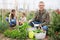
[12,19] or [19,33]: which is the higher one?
[12,19]

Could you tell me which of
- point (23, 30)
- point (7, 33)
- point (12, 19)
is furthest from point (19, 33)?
point (12, 19)

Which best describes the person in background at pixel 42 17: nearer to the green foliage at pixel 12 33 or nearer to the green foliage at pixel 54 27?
the green foliage at pixel 12 33

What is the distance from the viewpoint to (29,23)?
6.35 meters

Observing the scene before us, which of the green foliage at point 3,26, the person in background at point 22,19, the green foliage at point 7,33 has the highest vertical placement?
the person in background at point 22,19

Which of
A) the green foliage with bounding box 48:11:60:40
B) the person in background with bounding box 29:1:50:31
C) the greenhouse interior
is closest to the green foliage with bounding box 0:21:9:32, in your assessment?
the greenhouse interior

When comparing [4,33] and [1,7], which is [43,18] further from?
[1,7]

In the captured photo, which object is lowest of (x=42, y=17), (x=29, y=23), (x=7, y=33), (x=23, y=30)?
(x=7, y=33)

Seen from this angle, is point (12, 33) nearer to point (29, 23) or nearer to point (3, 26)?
point (3, 26)

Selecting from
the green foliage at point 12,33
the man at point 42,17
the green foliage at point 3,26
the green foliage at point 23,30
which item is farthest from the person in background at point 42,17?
the green foliage at point 3,26

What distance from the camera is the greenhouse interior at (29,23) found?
5.26 m

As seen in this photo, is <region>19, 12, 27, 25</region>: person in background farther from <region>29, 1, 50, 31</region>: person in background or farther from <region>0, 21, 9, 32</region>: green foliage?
<region>0, 21, 9, 32</region>: green foliage

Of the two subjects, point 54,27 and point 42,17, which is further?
point 42,17

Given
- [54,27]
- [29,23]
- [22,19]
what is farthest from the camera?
[22,19]

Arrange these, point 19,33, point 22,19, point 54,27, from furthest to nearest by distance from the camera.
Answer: point 22,19, point 19,33, point 54,27
